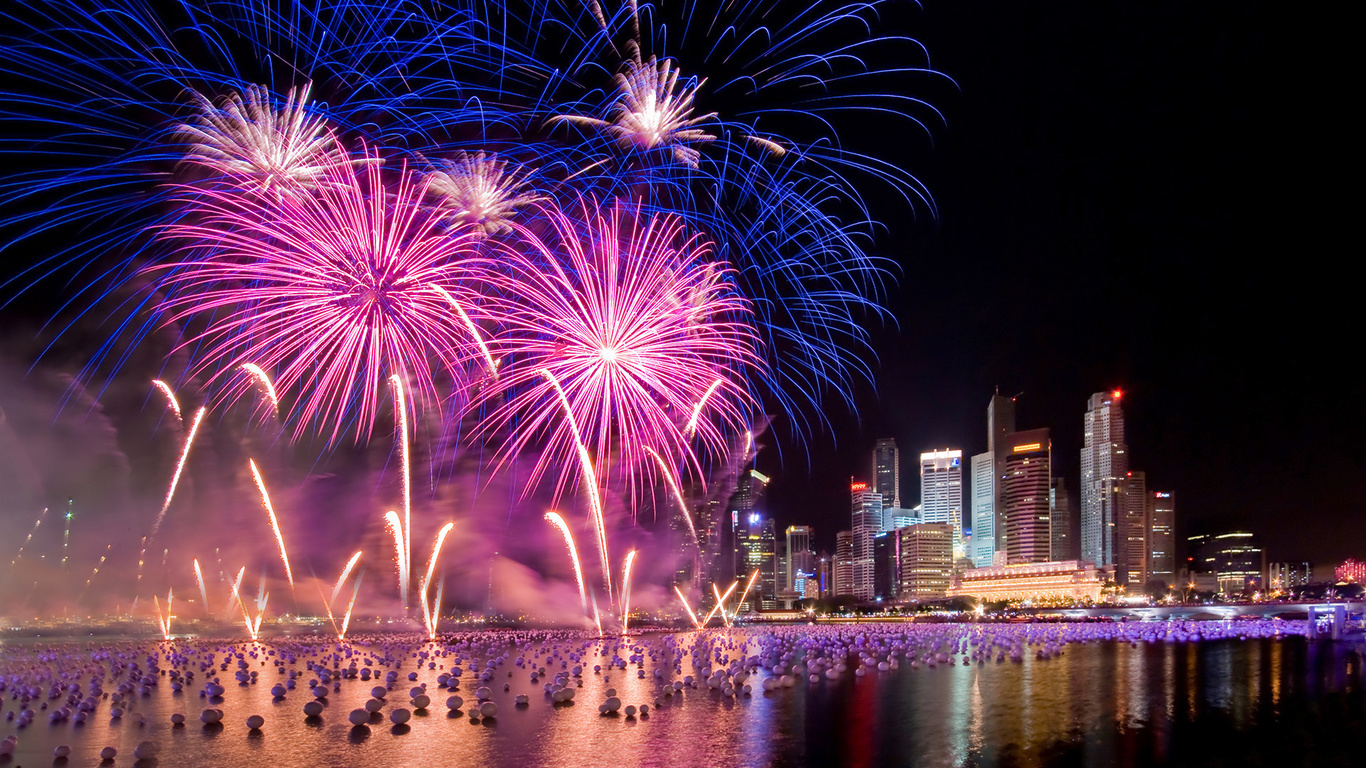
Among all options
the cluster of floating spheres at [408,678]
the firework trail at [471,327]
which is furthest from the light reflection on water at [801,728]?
the firework trail at [471,327]

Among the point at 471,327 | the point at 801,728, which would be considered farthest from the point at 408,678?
the point at 801,728

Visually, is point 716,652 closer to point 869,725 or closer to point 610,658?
point 610,658

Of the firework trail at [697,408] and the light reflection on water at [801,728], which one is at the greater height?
the firework trail at [697,408]

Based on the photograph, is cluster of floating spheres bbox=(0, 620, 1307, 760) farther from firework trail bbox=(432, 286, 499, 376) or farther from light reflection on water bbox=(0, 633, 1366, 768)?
firework trail bbox=(432, 286, 499, 376)

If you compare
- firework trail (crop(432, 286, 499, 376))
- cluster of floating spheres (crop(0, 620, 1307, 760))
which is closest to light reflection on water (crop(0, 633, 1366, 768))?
cluster of floating spheres (crop(0, 620, 1307, 760))

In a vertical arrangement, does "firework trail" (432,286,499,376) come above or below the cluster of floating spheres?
above

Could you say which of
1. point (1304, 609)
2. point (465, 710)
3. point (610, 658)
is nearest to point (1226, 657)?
point (610, 658)

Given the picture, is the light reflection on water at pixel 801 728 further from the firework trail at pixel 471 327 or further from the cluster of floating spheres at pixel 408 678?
the firework trail at pixel 471 327
